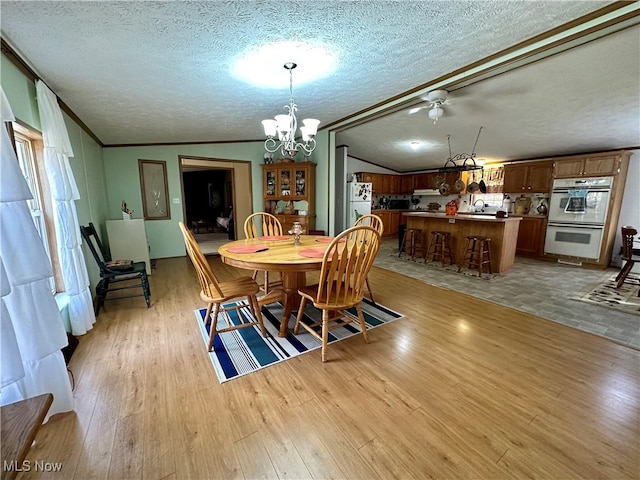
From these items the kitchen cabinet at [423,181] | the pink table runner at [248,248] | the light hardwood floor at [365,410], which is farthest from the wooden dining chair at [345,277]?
the kitchen cabinet at [423,181]

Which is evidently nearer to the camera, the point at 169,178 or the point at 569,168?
the point at 569,168

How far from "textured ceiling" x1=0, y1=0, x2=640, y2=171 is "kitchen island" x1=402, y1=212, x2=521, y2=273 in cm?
153

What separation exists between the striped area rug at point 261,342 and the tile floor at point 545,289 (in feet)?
4.95

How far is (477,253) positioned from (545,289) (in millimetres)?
1063

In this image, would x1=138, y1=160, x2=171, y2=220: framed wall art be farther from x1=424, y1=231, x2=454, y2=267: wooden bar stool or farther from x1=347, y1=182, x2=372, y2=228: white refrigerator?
x1=424, y1=231, x2=454, y2=267: wooden bar stool

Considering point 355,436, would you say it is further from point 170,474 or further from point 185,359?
→ point 185,359

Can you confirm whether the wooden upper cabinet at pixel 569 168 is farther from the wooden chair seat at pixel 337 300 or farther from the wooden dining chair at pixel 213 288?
the wooden dining chair at pixel 213 288

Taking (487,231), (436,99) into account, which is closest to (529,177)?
(487,231)

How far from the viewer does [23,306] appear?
50.4 inches

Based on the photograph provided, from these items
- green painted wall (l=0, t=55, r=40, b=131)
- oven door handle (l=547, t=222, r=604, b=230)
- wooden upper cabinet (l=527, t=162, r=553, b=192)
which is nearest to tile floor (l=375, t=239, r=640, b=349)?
oven door handle (l=547, t=222, r=604, b=230)

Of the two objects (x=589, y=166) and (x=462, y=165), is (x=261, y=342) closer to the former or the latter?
(x=462, y=165)

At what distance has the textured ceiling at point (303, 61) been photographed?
5.16ft

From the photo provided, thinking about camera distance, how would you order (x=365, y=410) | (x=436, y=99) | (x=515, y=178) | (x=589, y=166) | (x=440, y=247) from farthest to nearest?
(x=515, y=178), (x=440, y=247), (x=589, y=166), (x=436, y=99), (x=365, y=410)

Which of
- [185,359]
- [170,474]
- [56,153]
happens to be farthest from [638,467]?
[56,153]
